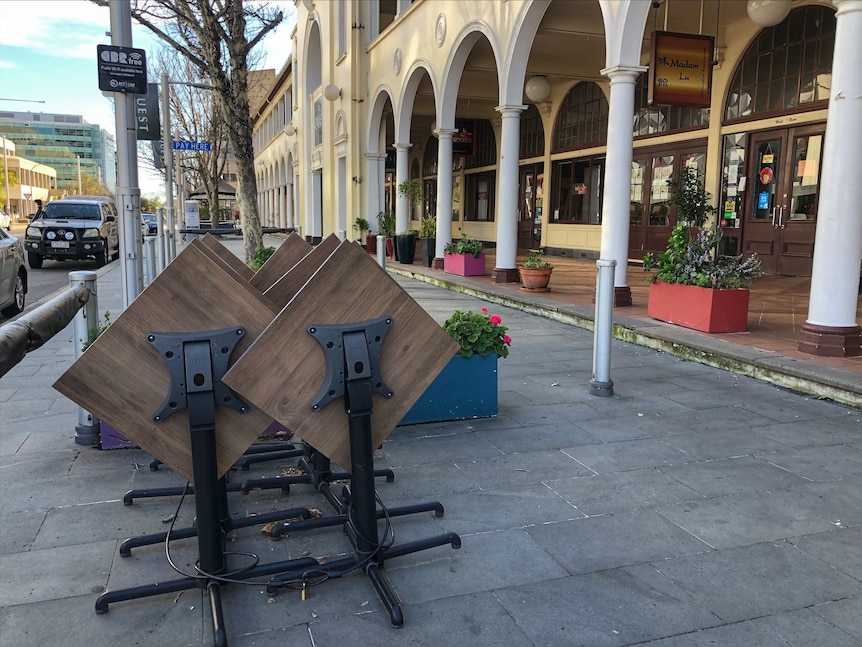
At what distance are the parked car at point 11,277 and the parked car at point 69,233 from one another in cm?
824

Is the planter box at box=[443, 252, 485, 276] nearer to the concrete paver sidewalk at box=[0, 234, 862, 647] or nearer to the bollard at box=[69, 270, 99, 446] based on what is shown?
the concrete paver sidewalk at box=[0, 234, 862, 647]

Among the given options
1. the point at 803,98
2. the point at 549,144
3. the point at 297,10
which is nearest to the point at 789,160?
the point at 803,98

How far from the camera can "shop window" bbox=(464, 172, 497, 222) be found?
2300 cm

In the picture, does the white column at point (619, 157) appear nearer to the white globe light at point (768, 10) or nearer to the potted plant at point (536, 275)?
the potted plant at point (536, 275)

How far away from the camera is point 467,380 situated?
4723 millimetres

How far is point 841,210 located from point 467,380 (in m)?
3.65

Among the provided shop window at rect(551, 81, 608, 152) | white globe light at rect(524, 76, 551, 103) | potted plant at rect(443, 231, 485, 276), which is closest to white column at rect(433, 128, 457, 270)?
potted plant at rect(443, 231, 485, 276)

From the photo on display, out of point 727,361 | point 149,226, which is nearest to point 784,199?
point 727,361

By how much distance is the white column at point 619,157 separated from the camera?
8.34 meters

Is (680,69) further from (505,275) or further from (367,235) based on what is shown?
(367,235)

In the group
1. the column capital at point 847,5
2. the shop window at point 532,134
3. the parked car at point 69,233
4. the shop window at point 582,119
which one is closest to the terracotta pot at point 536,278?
the column capital at point 847,5

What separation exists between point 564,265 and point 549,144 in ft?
15.1

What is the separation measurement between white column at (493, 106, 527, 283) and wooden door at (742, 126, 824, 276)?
13.9ft

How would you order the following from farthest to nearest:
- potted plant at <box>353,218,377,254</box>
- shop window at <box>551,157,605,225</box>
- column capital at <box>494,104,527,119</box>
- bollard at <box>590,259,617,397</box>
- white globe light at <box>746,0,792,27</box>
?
potted plant at <box>353,218,377,254</box>, shop window at <box>551,157,605,225</box>, column capital at <box>494,104,527,119</box>, white globe light at <box>746,0,792,27</box>, bollard at <box>590,259,617,397</box>
